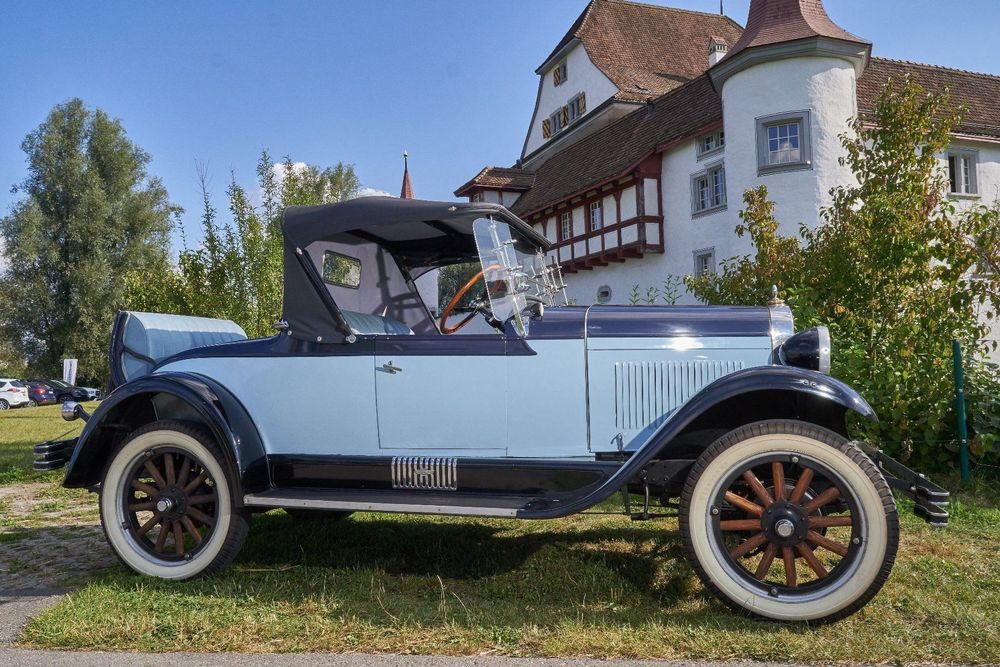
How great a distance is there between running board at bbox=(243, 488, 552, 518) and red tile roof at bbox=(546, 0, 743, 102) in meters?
25.8

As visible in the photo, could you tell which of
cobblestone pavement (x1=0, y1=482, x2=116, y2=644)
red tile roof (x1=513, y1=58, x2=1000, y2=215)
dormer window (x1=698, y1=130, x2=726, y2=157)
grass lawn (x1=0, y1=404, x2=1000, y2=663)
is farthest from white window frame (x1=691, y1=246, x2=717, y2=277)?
cobblestone pavement (x1=0, y1=482, x2=116, y2=644)

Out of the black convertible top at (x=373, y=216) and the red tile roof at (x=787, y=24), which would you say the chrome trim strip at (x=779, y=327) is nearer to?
the black convertible top at (x=373, y=216)

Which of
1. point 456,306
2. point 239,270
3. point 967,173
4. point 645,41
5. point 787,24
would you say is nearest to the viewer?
point 456,306

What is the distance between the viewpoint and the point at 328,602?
374 centimetres

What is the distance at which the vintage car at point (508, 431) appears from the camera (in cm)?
343

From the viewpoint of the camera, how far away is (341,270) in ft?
16.3

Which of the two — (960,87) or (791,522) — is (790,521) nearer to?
(791,522)

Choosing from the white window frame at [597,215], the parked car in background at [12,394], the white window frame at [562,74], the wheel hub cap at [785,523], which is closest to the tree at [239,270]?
the wheel hub cap at [785,523]

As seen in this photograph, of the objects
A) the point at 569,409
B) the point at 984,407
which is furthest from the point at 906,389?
the point at 569,409

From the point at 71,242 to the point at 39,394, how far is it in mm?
8644

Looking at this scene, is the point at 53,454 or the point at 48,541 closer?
the point at 53,454

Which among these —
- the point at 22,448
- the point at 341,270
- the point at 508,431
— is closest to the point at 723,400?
the point at 508,431

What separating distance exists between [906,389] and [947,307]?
0.96m

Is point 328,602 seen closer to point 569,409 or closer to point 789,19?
point 569,409
